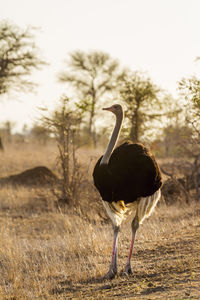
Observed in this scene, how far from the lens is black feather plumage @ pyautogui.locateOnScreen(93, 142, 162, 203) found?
16.9ft

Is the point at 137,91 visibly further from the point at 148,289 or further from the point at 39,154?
the point at 148,289

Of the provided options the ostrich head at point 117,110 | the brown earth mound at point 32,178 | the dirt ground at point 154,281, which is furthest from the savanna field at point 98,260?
the brown earth mound at point 32,178

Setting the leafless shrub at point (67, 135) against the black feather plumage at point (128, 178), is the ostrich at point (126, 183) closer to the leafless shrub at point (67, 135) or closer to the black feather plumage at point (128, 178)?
the black feather plumage at point (128, 178)

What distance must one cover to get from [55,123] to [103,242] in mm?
4543

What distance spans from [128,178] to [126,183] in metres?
0.06

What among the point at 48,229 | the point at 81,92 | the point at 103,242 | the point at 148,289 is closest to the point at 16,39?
the point at 81,92

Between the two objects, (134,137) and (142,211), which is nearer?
(142,211)

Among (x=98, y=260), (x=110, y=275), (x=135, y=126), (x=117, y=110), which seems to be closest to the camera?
(x=110, y=275)

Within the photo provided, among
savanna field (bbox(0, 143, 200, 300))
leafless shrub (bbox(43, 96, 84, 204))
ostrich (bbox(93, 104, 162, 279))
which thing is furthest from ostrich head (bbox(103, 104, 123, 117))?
leafless shrub (bbox(43, 96, 84, 204))

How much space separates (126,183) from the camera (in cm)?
518

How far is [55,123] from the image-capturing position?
1059cm

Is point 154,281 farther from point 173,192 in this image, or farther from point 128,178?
point 173,192

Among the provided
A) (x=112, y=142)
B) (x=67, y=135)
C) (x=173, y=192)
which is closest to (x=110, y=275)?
(x=112, y=142)

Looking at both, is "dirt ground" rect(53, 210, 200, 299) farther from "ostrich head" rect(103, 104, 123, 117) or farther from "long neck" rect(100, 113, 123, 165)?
"ostrich head" rect(103, 104, 123, 117)
